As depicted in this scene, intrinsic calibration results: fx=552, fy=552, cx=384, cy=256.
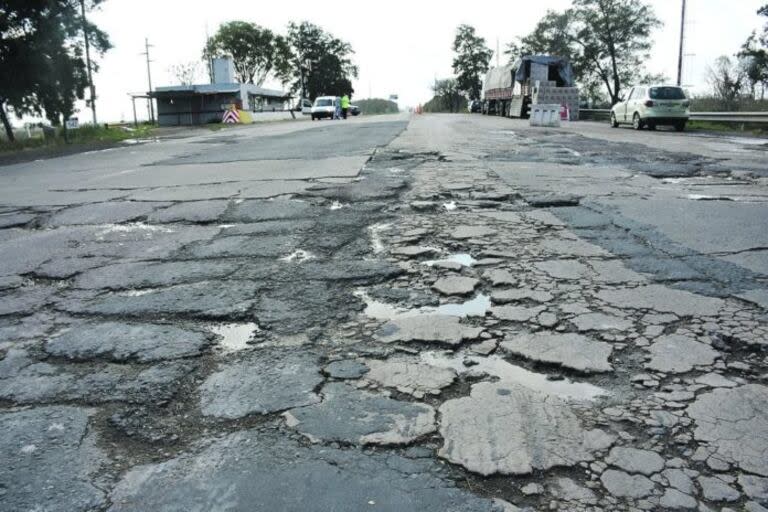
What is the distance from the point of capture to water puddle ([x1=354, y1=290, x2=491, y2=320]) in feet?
9.98

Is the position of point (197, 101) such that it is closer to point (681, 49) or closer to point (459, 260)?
point (681, 49)

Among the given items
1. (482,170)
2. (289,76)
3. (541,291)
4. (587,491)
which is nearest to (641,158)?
(482,170)

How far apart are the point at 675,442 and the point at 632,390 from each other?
0.36 metres

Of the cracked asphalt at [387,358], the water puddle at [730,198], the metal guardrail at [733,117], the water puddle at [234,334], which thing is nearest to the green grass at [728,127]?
the metal guardrail at [733,117]

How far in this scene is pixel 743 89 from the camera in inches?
1314

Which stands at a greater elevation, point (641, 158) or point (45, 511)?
point (641, 158)

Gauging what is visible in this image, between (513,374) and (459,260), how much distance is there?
→ 5.50 ft

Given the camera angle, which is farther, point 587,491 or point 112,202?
point 112,202

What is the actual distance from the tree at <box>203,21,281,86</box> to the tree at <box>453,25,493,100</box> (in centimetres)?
2647

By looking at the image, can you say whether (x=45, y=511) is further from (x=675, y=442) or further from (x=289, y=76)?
(x=289, y=76)

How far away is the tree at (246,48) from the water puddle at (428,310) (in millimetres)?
68700

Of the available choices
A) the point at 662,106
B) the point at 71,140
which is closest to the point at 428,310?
the point at 662,106

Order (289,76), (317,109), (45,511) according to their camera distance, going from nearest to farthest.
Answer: (45,511)
(317,109)
(289,76)

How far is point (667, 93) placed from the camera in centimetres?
1834
